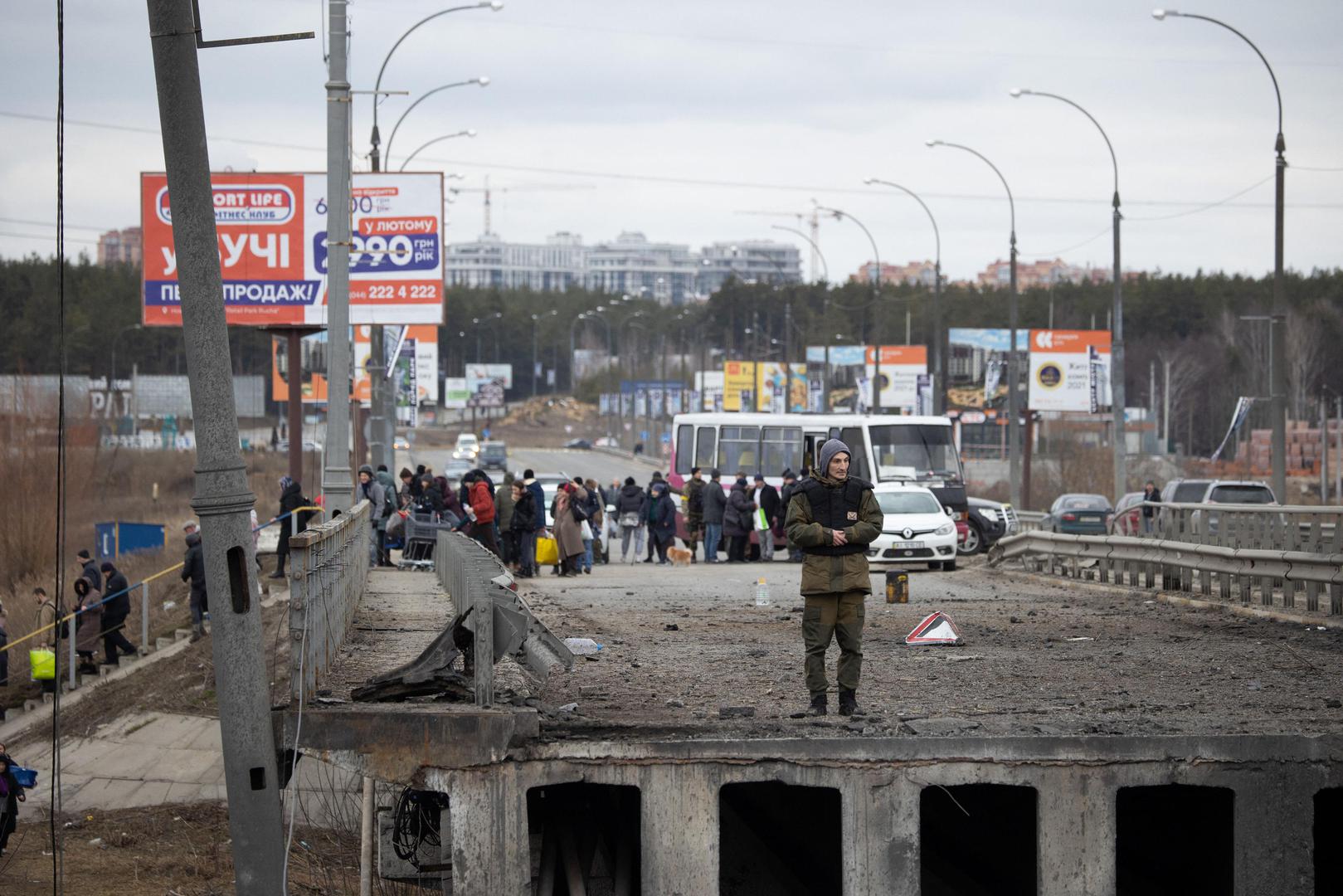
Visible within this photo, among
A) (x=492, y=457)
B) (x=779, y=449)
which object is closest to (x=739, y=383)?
(x=492, y=457)

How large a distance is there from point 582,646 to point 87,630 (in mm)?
15229

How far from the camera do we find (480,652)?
9.23 metres

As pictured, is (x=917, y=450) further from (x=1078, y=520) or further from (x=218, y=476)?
(x=218, y=476)

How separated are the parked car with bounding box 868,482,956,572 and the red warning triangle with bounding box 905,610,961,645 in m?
12.6

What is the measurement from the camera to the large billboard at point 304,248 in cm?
3019

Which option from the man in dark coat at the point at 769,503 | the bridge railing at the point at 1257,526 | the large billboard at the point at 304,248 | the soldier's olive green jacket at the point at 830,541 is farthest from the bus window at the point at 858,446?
the soldier's olive green jacket at the point at 830,541

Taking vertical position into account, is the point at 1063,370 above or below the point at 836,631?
above

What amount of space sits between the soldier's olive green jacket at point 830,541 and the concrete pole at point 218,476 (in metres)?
3.38

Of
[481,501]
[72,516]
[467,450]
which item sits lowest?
[72,516]

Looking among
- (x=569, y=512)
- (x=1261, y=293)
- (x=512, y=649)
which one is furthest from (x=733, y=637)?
(x=1261, y=293)

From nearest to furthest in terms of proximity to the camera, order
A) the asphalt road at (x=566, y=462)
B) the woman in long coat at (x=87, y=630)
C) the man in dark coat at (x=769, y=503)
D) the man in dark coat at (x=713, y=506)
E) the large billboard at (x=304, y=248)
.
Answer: the woman in long coat at (x=87, y=630), the large billboard at (x=304, y=248), the man in dark coat at (x=769, y=503), the man in dark coat at (x=713, y=506), the asphalt road at (x=566, y=462)

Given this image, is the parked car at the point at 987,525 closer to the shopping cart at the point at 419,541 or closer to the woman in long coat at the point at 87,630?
the shopping cart at the point at 419,541

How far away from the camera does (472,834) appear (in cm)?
924

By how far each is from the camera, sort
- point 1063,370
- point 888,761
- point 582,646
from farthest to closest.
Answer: point 1063,370
point 582,646
point 888,761
